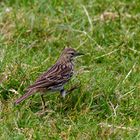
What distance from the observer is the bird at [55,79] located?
30.3 feet

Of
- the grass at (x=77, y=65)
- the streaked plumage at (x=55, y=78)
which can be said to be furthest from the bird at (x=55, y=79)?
the grass at (x=77, y=65)

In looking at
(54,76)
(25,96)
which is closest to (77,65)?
(54,76)

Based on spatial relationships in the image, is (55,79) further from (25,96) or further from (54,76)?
(25,96)

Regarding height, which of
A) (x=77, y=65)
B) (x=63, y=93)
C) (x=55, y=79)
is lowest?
(x=77, y=65)

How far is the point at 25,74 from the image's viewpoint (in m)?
9.92

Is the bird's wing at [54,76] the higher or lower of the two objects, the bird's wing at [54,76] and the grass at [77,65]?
the higher

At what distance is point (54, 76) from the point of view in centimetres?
948

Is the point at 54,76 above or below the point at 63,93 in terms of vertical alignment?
above

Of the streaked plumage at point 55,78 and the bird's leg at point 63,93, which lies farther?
the bird's leg at point 63,93

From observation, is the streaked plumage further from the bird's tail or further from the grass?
the grass

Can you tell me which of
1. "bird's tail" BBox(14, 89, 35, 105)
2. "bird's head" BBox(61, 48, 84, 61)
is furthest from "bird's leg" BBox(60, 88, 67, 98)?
"bird's head" BBox(61, 48, 84, 61)

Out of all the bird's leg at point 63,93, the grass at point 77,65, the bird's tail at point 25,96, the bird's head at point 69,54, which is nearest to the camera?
the grass at point 77,65

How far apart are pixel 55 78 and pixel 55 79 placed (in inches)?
0.5

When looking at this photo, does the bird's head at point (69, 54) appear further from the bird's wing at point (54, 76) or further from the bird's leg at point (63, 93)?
the bird's leg at point (63, 93)
